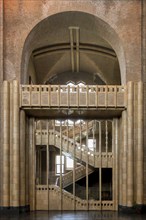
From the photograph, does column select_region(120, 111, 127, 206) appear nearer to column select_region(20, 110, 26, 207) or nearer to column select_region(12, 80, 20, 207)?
column select_region(20, 110, 26, 207)

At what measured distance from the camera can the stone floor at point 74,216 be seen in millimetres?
17663

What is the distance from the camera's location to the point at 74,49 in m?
28.2

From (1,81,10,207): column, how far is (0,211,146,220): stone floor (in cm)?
114

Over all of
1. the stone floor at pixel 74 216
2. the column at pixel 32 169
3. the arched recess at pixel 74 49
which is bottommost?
the stone floor at pixel 74 216

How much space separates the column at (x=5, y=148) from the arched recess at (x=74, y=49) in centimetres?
152

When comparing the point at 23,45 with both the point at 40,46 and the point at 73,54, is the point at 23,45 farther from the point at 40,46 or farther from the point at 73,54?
the point at 73,54

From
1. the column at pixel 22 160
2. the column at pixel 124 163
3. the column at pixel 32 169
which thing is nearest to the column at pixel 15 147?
the column at pixel 22 160

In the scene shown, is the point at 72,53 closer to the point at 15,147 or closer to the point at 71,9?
the point at 71,9

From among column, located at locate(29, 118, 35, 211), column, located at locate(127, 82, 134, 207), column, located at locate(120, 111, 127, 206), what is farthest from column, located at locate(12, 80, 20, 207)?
column, located at locate(127, 82, 134, 207)

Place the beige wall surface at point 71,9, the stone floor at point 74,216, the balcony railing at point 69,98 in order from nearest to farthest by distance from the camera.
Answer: the stone floor at point 74,216
the balcony railing at point 69,98
the beige wall surface at point 71,9

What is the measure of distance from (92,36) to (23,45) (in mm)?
6423

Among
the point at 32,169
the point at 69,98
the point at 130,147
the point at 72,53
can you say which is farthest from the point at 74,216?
the point at 72,53

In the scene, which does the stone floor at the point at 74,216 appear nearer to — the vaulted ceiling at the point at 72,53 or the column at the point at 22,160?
the column at the point at 22,160

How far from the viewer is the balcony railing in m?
19.3
